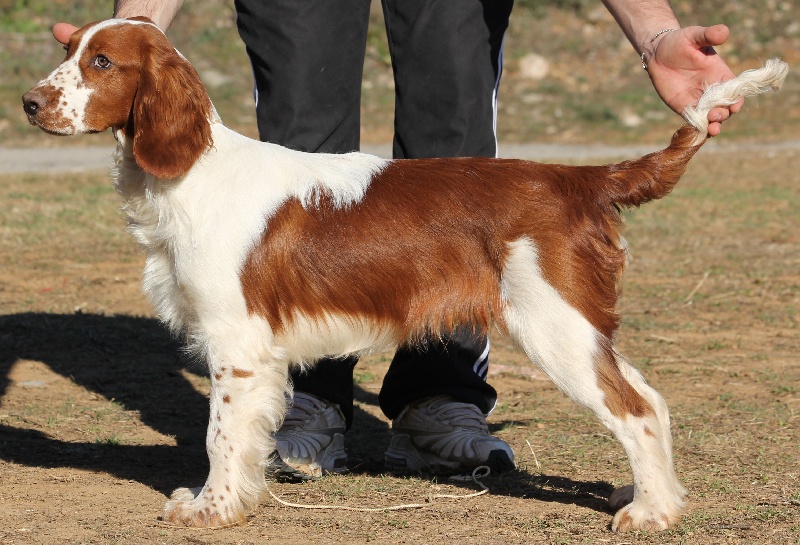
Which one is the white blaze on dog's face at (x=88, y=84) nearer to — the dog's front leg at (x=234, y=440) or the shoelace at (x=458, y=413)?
the dog's front leg at (x=234, y=440)

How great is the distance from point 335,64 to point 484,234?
995 mm

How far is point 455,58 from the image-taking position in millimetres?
4082

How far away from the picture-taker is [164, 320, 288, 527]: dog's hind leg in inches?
135

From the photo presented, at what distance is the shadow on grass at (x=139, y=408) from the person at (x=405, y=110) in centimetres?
22

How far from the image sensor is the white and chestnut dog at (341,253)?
3381 millimetres

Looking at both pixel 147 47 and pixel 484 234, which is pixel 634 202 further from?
pixel 147 47

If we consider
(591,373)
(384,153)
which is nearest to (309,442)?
(591,373)

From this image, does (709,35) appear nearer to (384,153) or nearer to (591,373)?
(591,373)

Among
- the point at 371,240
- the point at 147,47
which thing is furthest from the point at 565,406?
the point at 147,47

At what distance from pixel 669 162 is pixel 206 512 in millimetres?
1791

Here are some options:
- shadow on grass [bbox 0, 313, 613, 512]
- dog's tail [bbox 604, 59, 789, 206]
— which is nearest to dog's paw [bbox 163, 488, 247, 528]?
shadow on grass [bbox 0, 313, 613, 512]

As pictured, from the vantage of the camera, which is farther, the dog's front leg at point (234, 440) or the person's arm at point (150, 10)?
the person's arm at point (150, 10)

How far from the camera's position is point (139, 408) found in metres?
4.96

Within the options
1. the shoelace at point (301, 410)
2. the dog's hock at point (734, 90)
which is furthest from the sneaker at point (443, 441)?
the dog's hock at point (734, 90)
